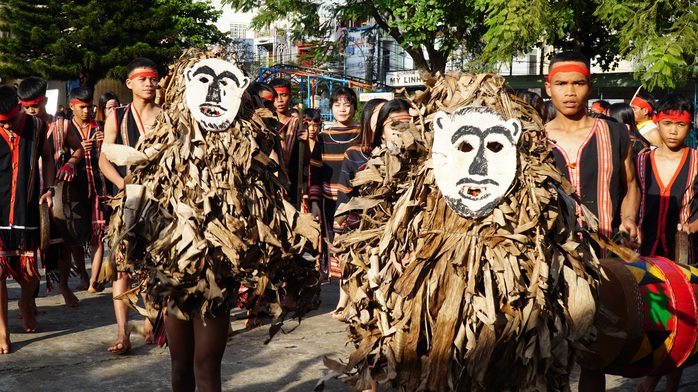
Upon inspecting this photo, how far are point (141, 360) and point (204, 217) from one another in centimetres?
243

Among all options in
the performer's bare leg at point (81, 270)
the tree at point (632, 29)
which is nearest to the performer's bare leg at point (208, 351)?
the performer's bare leg at point (81, 270)

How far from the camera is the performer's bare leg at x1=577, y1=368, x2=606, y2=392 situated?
159 inches

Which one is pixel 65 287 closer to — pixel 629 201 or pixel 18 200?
pixel 18 200

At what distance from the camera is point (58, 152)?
7875 mm

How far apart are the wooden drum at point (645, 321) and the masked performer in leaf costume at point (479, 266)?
29.1 inches

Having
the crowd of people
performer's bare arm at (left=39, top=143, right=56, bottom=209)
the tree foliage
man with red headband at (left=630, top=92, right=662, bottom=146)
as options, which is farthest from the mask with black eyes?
the tree foliage

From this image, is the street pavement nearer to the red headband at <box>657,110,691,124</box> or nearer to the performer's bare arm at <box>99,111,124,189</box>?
the performer's bare arm at <box>99,111,124,189</box>

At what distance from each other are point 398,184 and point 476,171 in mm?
453

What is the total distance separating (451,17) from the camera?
24.9 meters

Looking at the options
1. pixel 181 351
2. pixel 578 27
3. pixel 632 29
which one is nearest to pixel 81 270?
pixel 181 351

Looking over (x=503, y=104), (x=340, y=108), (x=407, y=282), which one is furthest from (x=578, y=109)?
(x=340, y=108)

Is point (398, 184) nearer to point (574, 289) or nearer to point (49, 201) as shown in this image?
point (574, 289)

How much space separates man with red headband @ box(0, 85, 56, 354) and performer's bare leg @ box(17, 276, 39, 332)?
11 millimetres

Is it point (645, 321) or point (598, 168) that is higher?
point (598, 168)
